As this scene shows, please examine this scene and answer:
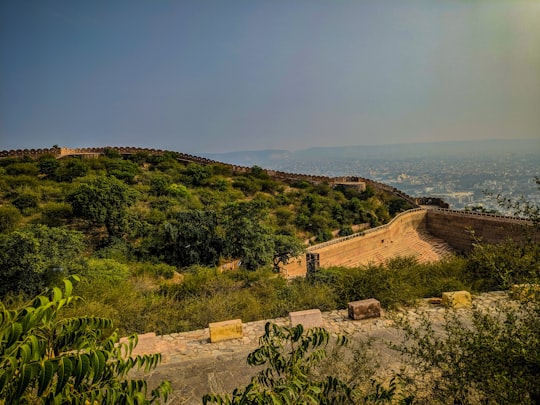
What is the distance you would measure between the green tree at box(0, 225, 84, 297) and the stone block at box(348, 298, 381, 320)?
8.14 meters

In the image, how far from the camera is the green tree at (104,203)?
15.8m

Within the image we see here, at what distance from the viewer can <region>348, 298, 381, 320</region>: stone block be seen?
6688mm

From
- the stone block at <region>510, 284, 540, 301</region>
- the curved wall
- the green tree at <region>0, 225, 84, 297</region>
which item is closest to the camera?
the stone block at <region>510, 284, 540, 301</region>

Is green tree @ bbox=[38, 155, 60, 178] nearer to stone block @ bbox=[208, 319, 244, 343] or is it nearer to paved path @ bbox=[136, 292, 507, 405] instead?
paved path @ bbox=[136, 292, 507, 405]

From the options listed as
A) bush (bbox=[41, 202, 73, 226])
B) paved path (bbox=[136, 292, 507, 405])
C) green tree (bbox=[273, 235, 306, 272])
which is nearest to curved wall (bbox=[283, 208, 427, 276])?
green tree (bbox=[273, 235, 306, 272])

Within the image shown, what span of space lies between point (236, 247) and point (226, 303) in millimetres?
6986

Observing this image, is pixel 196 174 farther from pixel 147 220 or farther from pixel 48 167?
pixel 147 220

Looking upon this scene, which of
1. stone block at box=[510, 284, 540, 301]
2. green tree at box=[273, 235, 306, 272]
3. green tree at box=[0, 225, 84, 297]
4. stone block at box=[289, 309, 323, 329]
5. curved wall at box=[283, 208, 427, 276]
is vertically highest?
stone block at box=[510, 284, 540, 301]

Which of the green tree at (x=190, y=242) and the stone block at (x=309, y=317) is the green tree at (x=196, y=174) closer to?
the green tree at (x=190, y=242)

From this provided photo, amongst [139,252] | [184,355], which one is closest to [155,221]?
[139,252]

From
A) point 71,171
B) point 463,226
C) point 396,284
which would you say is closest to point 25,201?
point 71,171

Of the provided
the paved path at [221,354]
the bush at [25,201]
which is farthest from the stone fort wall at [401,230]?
the bush at [25,201]

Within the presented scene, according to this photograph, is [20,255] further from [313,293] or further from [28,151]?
[28,151]

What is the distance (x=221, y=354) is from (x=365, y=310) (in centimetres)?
301
